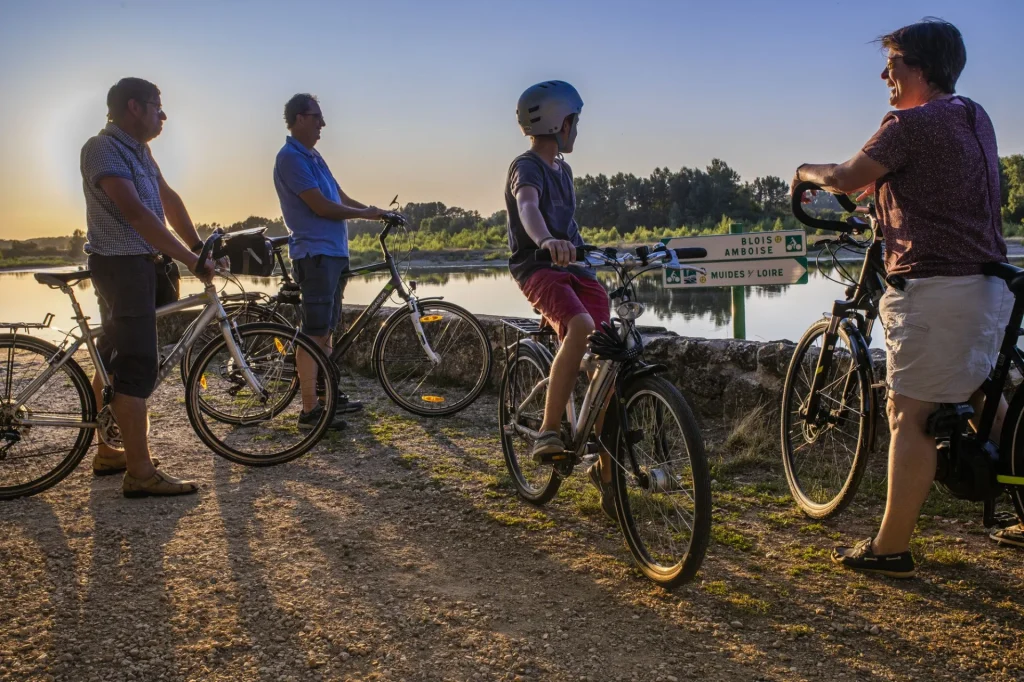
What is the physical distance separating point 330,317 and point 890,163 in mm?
3646

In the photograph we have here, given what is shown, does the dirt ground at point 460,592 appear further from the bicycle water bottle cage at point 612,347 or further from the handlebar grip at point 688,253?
the handlebar grip at point 688,253

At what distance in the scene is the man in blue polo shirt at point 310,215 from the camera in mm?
5309

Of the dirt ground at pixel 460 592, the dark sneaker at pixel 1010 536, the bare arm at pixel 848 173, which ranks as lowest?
the dirt ground at pixel 460 592

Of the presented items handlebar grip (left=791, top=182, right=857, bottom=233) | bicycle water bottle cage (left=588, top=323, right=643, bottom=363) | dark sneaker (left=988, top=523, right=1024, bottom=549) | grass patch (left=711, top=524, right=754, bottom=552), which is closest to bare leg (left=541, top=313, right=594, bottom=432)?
bicycle water bottle cage (left=588, top=323, right=643, bottom=363)

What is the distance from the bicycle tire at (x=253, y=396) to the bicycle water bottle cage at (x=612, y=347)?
2.04 meters

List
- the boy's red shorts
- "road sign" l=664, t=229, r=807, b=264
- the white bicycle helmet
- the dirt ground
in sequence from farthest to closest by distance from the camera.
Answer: "road sign" l=664, t=229, r=807, b=264
the white bicycle helmet
the boy's red shorts
the dirt ground

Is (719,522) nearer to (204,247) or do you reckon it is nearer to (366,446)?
(366,446)

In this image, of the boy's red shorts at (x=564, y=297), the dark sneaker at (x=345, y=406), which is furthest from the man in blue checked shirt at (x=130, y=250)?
the boy's red shorts at (x=564, y=297)

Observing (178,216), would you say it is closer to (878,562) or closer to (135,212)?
(135,212)

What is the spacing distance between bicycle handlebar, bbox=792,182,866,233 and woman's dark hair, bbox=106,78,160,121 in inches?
117

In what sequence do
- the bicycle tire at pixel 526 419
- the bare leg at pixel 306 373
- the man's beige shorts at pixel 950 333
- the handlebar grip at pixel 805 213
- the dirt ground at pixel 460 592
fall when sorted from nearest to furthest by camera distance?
the dirt ground at pixel 460 592
the man's beige shorts at pixel 950 333
the handlebar grip at pixel 805 213
the bicycle tire at pixel 526 419
the bare leg at pixel 306 373

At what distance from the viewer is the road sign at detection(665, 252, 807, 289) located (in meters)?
5.85

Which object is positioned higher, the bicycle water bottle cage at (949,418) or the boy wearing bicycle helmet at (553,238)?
the boy wearing bicycle helmet at (553,238)

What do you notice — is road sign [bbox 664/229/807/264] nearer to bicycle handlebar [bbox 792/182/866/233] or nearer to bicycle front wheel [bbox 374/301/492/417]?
bicycle front wheel [bbox 374/301/492/417]
